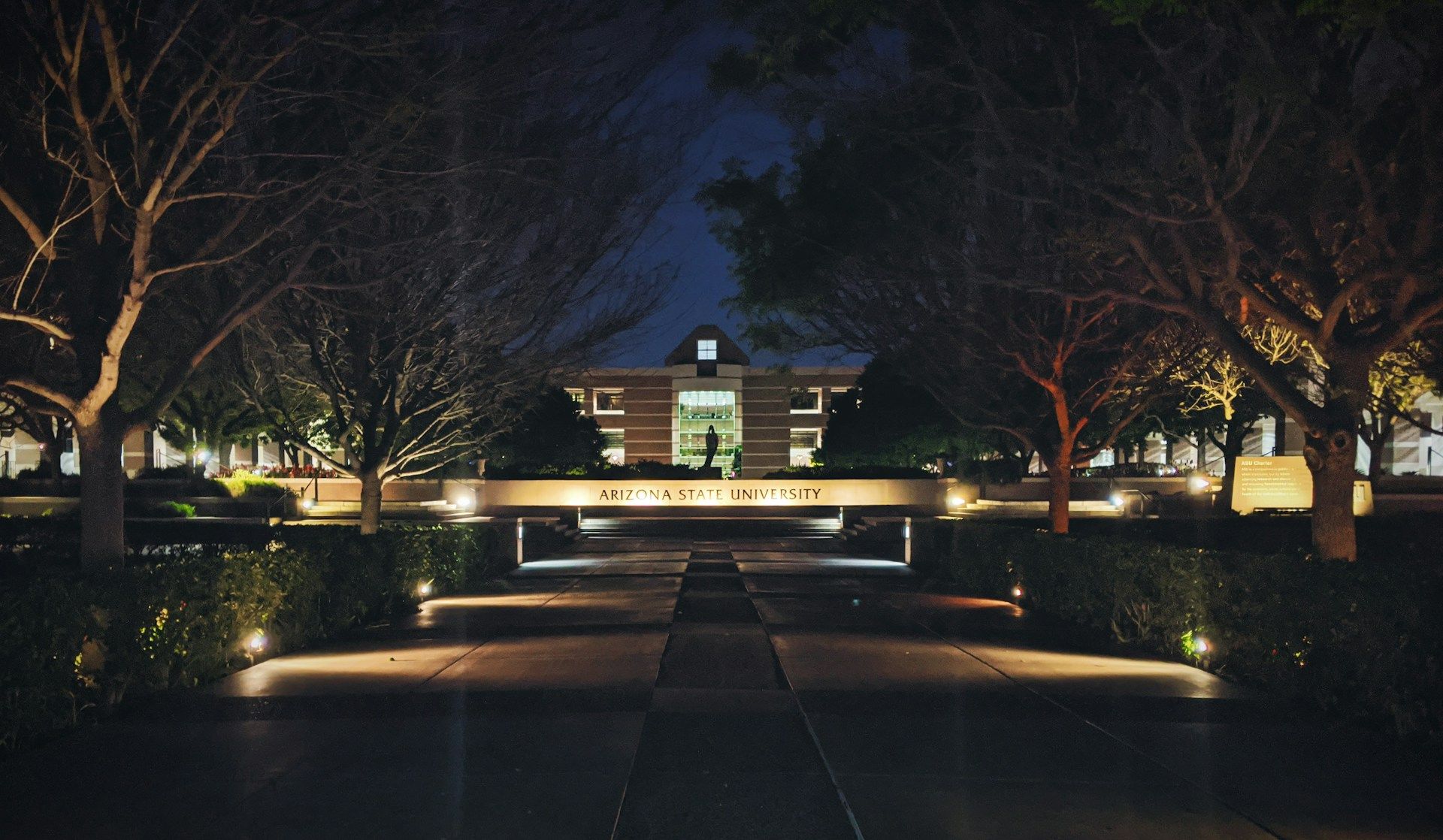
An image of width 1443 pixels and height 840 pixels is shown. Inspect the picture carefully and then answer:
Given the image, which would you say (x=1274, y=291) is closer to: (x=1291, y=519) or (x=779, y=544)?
(x=1291, y=519)

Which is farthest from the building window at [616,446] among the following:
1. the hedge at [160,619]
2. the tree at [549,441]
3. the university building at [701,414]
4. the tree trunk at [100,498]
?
the tree trunk at [100,498]

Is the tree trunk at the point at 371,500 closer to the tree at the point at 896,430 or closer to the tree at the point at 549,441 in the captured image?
the tree at the point at 896,430

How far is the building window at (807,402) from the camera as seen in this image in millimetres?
89812

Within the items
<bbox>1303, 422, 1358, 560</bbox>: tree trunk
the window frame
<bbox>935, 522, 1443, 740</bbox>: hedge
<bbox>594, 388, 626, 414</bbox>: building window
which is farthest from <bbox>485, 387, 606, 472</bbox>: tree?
<bbox>1303, 422, 1358, 560</bbox>: tree trunk

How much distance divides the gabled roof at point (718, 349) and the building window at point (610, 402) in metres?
4.75

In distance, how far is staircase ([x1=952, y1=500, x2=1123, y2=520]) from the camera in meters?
42.7

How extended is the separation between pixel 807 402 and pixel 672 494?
46.3 m

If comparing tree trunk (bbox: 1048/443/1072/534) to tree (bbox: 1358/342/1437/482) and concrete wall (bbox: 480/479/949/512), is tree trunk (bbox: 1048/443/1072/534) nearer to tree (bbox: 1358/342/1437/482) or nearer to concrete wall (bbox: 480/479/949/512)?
tree (bbox: 1358/342/1437/482)

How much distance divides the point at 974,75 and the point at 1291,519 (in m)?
19.9

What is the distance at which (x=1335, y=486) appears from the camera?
13531 mm

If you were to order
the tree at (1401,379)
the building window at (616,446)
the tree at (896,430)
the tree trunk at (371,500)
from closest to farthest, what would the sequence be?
the tree trunk at (371,500) < the tree at (1401,379) < the tree at (896,430) < the building window at (616,446)

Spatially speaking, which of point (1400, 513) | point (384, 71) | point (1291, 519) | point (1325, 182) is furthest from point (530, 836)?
point (1400, 513)

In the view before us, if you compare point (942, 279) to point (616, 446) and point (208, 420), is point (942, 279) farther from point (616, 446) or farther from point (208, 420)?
point (616, 446)

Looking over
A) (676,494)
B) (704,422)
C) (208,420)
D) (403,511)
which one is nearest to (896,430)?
(676,494)
